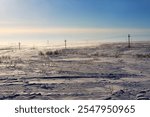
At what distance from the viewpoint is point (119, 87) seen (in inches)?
323

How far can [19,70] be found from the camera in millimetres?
11305

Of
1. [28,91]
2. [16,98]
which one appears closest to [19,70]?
[28,91]

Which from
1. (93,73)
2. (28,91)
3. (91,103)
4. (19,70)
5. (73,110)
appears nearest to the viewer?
(73,110)

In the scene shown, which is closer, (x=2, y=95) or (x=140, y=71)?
(x=2, y=95)

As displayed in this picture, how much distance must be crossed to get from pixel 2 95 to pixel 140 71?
5.20m

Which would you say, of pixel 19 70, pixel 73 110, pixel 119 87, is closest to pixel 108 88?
pixel 119 87

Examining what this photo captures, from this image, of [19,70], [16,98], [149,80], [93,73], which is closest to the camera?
[16,98]

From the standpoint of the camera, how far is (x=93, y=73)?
10.5 meters

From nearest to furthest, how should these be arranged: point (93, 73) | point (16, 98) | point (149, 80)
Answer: point (16, 98), point (149, 80), point (93, 73)

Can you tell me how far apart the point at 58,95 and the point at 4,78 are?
282 centimetres

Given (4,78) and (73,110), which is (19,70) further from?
(73,110)

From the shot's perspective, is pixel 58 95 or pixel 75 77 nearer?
pixel 58 95

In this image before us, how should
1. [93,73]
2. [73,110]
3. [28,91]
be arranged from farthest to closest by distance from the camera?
[93,73] < [28,91] < [73,110]

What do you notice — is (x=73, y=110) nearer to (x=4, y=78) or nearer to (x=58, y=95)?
(x=58, y=95)
